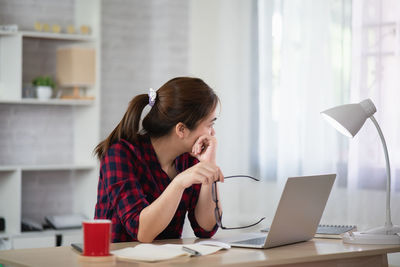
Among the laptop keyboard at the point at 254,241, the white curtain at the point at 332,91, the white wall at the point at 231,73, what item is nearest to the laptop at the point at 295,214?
the laptop keyboard at the point at 254,241

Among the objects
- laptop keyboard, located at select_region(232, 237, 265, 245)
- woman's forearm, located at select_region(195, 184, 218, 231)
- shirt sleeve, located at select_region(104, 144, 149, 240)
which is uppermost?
shirt sleeve, located at select_region(104, 144, 149, 240)

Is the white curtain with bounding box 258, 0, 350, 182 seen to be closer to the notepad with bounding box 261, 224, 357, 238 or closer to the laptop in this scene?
the notepad with bounding box 261, 224, 357, 238

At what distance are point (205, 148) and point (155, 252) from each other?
739mm

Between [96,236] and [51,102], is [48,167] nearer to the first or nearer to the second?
[51,102]

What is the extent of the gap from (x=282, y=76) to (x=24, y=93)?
159cm

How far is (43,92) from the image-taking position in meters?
3.88

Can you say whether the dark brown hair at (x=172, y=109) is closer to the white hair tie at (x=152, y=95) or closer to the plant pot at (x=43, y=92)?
the white hair tie at (x=152, y=95)

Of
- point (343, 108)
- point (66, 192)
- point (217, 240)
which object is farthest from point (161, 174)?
point (66, 192)

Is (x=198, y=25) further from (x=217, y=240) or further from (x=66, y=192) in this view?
(x=217, y=240)

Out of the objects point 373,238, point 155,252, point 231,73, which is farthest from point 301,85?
point 155,252

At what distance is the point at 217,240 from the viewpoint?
83.7 inches

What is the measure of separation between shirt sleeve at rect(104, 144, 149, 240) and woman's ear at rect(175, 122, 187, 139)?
0.66 ft

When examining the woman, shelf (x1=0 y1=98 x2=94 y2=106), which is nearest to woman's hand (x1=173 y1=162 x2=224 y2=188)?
the woman

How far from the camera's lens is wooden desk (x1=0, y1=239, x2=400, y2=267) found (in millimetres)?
1675
